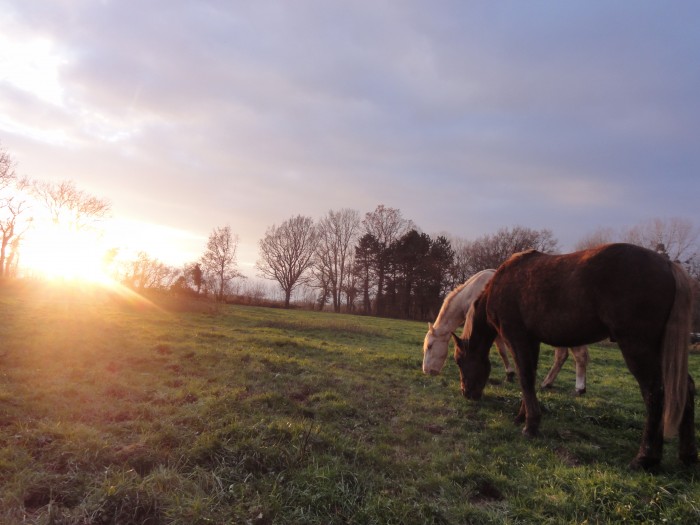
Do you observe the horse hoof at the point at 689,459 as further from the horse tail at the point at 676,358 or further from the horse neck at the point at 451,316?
the horse neck at the point at 451,316

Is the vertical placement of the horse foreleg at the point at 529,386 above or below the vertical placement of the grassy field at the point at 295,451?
above

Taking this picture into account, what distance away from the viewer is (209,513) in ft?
9.79

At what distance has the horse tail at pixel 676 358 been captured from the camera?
13.4 ft

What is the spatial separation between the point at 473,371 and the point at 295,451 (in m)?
4.04

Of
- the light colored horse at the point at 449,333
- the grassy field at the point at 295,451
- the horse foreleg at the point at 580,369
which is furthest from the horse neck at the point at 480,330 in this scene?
the horse foreleg at the point at 580,369

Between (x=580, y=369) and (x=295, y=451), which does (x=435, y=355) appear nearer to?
(x=580, y=369)

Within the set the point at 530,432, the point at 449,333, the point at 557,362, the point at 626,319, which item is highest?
the point at 626,319

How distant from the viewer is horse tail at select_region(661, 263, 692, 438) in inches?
160

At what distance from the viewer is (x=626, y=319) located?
14.1ft

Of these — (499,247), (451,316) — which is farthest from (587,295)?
(499,247)

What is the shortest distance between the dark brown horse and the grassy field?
458mm

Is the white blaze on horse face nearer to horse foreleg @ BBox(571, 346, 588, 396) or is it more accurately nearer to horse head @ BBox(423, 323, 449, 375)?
horse head @ BBox(423, 323, 449, 375)

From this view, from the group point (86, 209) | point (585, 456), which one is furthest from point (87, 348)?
point (86, 209)

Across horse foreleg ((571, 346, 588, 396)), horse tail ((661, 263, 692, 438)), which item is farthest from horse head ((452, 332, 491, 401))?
horse tail ((661, 263, 692, 438))
